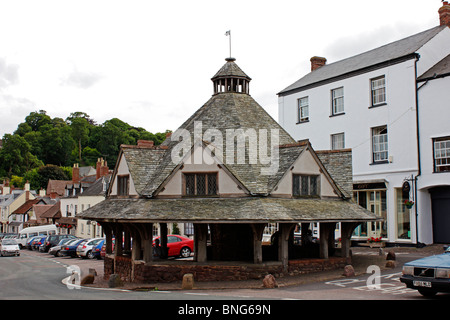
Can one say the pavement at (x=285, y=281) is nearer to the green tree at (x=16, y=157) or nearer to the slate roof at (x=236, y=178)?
the slate roof at (x=236, y=178)

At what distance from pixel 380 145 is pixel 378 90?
341 centimetres

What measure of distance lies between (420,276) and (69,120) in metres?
134

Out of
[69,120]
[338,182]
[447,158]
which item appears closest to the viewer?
[338,182]

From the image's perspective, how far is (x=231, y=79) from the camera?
24.0 m

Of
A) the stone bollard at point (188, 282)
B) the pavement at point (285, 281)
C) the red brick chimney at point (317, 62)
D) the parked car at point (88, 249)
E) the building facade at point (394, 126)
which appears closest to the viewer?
the stone bollard at point (188, 282)

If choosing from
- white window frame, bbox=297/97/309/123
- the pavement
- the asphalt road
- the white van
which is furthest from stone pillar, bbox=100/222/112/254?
the white van

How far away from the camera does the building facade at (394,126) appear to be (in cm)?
2578

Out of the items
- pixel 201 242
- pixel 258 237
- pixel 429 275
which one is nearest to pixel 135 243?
pixel 201 242

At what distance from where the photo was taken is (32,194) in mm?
80438

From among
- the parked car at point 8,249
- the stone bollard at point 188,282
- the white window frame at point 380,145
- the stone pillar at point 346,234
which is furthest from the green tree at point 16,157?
the stone bollard at point 188,282

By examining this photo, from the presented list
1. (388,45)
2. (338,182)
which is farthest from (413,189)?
(388,45)

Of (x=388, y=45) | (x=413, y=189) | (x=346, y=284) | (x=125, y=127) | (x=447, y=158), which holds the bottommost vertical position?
(x=346, y=284)

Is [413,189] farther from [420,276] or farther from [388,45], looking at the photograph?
[420,276]

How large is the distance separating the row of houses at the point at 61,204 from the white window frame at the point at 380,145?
23214 millimetres
